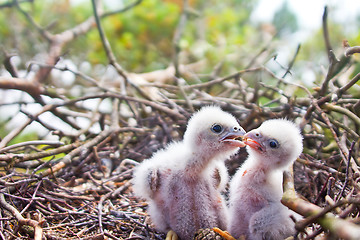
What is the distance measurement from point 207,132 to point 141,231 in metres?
0.58

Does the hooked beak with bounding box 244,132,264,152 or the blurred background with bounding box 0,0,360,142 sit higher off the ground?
the blurred background with bounding box 0,0,360,142

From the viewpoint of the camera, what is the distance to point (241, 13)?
8.27m

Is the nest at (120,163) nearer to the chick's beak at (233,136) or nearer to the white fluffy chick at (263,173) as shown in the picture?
the white fluffy chick at (263,173)

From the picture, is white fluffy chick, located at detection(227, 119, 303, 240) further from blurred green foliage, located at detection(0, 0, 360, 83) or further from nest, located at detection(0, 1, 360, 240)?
blurred green foliage, located at detection(0, 0, 360, 83)

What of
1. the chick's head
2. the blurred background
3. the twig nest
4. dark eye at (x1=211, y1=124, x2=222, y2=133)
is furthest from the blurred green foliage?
the twig nest

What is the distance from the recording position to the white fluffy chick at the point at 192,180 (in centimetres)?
157

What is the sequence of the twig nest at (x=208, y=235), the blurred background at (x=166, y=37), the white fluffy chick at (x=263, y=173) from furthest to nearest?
the blurred background at (x=166, y=37)
the white fluffy chick at (x=263, y=173)
the twig nest at (x=208, y=235)

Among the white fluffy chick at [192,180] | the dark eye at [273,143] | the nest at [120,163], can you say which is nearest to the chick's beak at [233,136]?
the white fluffy chick at [192,180]

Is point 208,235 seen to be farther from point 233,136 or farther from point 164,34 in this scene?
point 164,34

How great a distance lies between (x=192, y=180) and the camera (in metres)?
1.61

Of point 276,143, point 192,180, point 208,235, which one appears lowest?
point 208,235

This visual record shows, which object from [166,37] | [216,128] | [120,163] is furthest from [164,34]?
[216,128]

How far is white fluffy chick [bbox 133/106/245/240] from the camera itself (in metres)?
1.57

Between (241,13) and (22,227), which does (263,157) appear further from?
(241,13)
